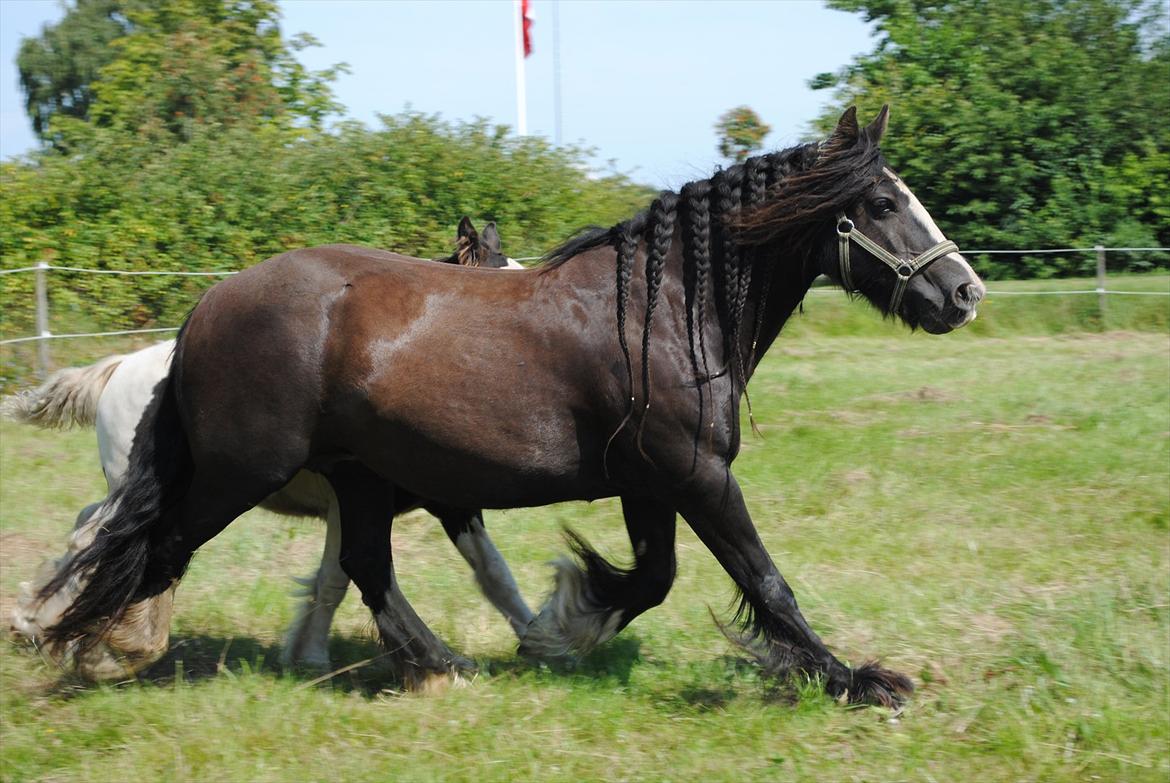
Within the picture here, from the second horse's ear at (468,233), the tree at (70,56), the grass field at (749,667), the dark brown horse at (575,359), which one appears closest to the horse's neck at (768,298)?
the dark brown horse at (575,359)

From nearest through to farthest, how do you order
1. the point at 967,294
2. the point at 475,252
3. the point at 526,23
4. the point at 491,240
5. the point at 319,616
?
the point at 967,294, the point at 319,616, the point at 475,252, the point at 491,240, the point at 526,23

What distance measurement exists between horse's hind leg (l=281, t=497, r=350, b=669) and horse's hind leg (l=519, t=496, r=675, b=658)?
0.88 metres

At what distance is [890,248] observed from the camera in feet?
14.4

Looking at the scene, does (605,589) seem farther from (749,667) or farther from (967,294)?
(967,294)

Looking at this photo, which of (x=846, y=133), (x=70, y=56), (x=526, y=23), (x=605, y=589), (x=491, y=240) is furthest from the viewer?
(x=70, y=56)

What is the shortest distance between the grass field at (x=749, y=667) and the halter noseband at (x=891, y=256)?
1.54 meters

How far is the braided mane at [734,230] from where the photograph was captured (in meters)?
4.38

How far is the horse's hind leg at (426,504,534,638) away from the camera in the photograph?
5.50 m

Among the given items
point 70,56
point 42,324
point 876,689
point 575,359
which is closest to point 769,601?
point 876,689

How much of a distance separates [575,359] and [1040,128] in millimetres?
18357

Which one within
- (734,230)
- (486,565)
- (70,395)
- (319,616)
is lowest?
(319,616)

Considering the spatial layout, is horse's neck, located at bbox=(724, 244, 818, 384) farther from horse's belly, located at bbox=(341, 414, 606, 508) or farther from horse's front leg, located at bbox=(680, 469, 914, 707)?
horse's belly, located at bbox=(341, 414, 606, 508)

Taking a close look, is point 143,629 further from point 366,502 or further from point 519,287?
point 519,287

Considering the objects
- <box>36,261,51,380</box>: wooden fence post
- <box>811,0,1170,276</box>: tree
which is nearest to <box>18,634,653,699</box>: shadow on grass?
<box>36,261,51,380</box>: wooden fence post
